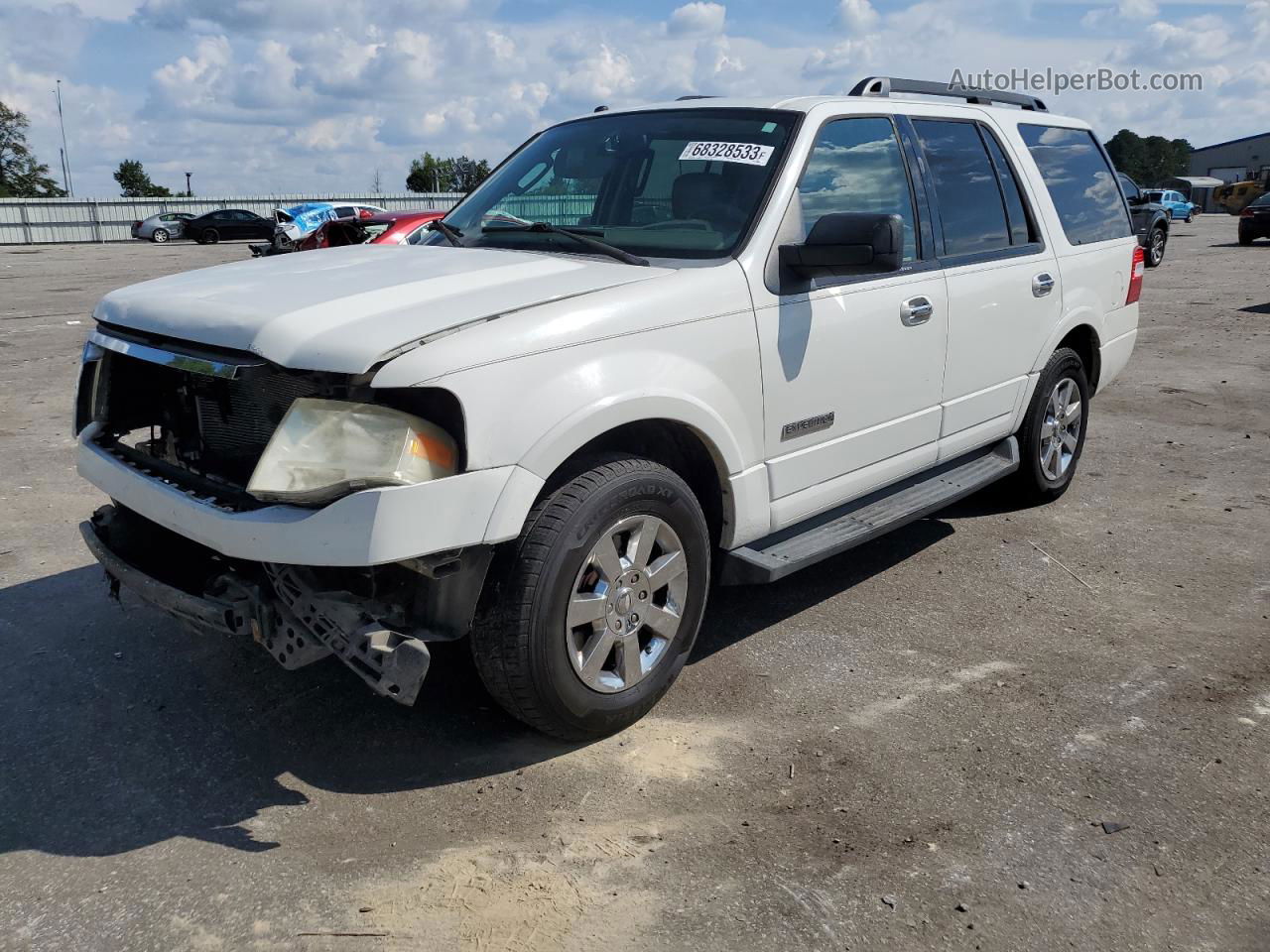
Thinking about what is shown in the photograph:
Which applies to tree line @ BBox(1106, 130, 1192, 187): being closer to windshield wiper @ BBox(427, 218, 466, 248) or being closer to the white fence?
the white fence

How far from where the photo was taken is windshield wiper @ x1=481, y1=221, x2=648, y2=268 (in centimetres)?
360

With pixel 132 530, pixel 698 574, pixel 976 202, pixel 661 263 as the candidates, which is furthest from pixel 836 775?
pixel 976 202

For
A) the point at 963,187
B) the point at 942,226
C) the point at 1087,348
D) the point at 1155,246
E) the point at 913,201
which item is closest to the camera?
the point at 913,201

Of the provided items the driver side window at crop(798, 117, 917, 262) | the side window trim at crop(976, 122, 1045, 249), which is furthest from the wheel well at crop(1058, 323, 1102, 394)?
the driver side window at crop(798, 117, 917, 262)

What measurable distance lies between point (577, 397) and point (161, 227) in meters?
45.5

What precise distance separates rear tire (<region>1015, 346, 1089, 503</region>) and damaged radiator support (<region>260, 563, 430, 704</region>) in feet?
12.4

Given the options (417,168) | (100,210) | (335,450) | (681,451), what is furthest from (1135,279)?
(417,168)

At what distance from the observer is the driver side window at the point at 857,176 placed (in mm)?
3895

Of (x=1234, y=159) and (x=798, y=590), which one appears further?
(x=1234, y=159)

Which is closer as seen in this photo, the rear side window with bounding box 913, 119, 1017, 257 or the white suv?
the white suv

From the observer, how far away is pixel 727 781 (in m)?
3.17

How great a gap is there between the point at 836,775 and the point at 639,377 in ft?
4.39

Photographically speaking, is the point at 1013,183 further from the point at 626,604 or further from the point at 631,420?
the point at 626,604

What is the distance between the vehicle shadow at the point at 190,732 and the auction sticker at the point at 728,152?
1823 millimetres
